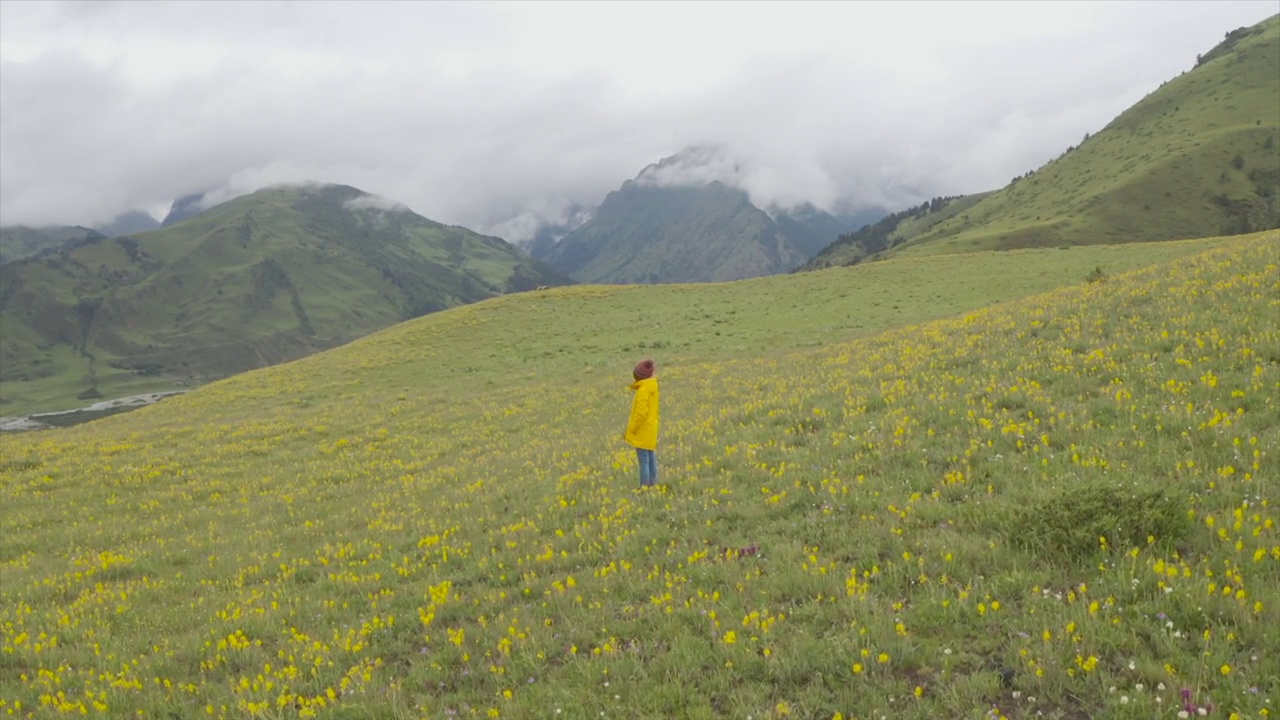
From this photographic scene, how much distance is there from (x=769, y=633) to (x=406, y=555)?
22.3 ft

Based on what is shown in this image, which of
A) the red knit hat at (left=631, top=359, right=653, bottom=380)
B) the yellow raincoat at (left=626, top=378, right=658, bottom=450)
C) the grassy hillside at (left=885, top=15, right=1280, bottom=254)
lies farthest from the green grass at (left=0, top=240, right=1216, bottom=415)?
the grassy hillside at (left=885, top=15, right=1280, bottom=254)

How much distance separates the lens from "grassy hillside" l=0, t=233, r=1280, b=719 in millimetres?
5887

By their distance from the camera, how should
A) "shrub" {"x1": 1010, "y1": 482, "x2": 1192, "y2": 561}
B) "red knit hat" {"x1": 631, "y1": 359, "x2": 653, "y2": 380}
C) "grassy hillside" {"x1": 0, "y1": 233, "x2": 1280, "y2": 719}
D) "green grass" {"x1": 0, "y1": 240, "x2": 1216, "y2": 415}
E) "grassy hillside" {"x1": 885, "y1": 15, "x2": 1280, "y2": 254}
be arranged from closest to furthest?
"grassy hillside" {"x1": 0, "y1": 233, "x2": 1280, "y2": 719}
"shrub" {"x1": 1010, "y1": 482, "x2": 1192, "y2": 561}
"red knit hat" {"x1": 631, "y1": 359, "x2": 653, "y2": 380}
"green grass" {"x1": 0, "y1": 240, "x2": 1216, "y2": 415}
"grassy hillside" {"x1": 885, "y1": 15, "x2": 1280, "y2": 254}

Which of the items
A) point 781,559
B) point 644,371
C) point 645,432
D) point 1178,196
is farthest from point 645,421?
point 1178,196

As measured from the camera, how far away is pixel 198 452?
2472cm

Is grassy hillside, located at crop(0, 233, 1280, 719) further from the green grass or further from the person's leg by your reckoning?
the green grass

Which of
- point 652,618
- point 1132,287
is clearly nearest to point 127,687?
point 652,618

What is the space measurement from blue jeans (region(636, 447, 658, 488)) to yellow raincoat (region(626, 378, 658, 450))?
0.12m

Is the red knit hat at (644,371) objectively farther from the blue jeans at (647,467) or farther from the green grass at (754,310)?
the green grass at (754,310)

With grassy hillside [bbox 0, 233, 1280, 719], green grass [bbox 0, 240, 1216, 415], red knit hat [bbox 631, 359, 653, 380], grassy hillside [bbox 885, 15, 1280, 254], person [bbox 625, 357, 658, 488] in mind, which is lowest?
grassy hillside [bbox 0, 233, 1280, 719]

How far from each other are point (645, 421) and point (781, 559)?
15.3 ft

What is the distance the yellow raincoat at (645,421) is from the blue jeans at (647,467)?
120 mm

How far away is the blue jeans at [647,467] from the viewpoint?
12.4 m

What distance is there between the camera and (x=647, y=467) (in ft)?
41.0
